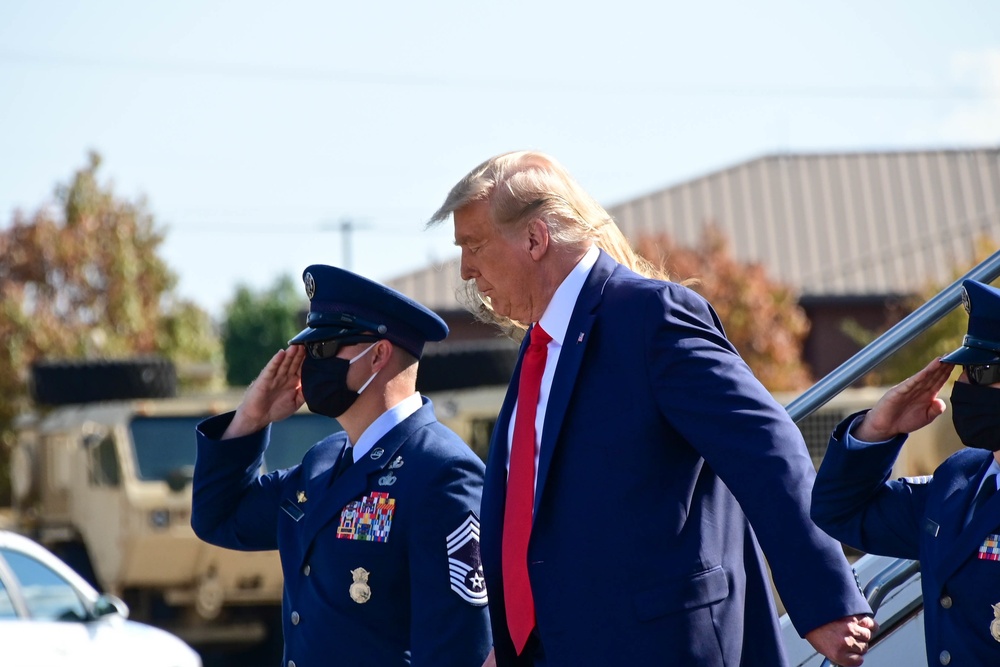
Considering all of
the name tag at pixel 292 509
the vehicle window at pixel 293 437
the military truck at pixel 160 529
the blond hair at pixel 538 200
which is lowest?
the military truck at pixel 160 529

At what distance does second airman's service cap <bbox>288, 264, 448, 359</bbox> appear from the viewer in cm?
370

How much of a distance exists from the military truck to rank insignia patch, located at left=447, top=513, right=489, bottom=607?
A: 8.10 metres

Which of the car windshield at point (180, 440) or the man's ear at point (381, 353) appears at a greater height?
the man's ear at point (381, 353)

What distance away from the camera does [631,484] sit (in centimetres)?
267

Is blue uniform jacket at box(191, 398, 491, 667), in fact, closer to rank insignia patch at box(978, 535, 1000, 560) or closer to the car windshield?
rank insignia patch at box(978, 535, 1000, 560)

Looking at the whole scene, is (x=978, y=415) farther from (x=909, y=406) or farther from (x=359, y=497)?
(x=359, y=497)

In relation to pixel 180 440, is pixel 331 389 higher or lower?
higher

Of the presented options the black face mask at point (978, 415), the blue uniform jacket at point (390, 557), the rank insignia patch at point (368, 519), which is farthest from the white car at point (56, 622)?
the black face mask at point (978, 415)

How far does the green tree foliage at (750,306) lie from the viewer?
20.1 meters

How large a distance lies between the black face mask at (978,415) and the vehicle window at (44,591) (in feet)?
17.7

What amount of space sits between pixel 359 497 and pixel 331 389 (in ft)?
0.99

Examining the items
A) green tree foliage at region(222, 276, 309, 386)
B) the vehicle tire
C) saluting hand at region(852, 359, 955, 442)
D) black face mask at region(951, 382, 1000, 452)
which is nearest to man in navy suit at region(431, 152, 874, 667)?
saluting hand at region(852, 359, 955, 442)

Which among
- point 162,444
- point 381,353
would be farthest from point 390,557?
point 162,444

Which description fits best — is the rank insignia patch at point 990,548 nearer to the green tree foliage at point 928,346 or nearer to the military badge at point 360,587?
the military badge at point 360,587
